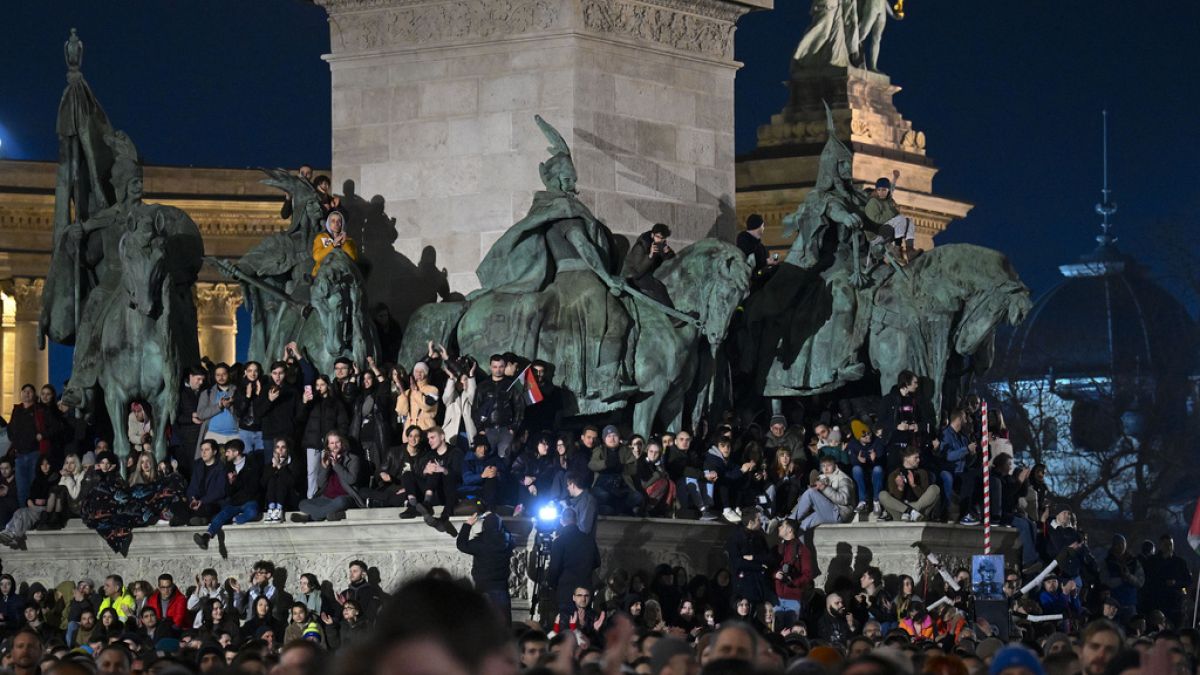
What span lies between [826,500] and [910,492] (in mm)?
1049

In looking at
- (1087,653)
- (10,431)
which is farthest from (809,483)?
(1087,653)

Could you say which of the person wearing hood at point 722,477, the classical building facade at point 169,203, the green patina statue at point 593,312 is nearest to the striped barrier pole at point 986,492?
the person wearing hood at point 722,477

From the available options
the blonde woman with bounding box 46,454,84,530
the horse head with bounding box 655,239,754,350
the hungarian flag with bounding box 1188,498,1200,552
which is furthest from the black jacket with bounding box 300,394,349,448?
the hungarian flag with bounding box 1188,498,1200,552

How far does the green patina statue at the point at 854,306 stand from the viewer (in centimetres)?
3572

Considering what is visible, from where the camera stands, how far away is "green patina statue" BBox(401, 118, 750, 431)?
34.1 meters

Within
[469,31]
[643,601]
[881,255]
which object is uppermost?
[469,31]

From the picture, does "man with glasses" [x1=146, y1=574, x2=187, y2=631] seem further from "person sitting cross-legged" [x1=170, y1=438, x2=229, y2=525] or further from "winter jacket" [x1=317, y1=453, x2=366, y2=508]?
"winter jacket" [x1=317, y1=453, x2=366, y2=508]

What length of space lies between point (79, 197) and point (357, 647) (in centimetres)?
2794

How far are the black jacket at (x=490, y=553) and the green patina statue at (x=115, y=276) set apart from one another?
5.94 metres

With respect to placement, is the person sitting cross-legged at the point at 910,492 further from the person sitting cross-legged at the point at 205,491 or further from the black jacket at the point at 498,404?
the person sitting cross-legged at the point at 205,491

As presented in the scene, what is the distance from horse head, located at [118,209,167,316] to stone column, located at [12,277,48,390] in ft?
99.9

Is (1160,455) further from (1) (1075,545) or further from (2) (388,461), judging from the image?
(2) (388,461)

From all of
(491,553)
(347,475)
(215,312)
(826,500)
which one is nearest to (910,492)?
(826,500)

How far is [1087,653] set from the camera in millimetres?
15195
